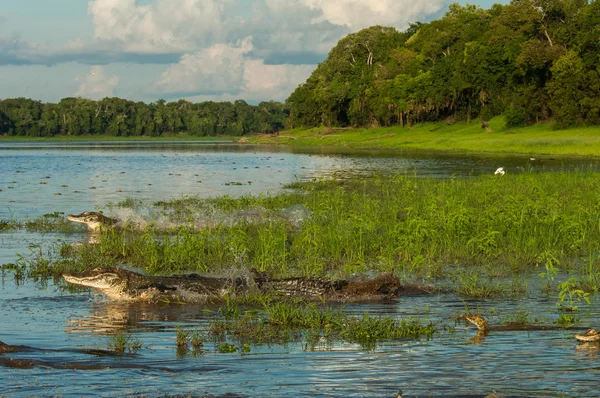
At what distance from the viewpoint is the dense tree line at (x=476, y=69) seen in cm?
5922

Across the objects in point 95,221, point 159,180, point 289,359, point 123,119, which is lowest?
point 289,359

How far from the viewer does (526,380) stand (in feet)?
23.1

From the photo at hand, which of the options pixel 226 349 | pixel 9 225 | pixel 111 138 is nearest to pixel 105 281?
pixel 226 349

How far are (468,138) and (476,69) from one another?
351 inches

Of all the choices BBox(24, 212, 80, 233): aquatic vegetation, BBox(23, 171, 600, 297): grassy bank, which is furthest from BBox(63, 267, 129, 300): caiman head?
BBox(24, 212, 80, 233): aquatic vegetation

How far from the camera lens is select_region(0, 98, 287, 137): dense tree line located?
525ft

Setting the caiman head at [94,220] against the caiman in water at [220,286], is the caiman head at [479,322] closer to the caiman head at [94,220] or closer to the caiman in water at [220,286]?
the caiman in water at [220,286]

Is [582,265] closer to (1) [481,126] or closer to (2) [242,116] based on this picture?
(1) [481,126]

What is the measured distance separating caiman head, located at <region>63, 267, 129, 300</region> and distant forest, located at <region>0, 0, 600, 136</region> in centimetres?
5166

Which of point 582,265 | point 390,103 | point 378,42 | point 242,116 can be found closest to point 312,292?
point 582,265

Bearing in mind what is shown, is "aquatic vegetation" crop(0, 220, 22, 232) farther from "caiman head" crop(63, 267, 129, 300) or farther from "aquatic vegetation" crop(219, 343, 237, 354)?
"aquatic vegetation" crop(219, 343, 237, 354)

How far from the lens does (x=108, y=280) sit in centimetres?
1125

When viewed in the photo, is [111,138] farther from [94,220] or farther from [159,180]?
[94,220]

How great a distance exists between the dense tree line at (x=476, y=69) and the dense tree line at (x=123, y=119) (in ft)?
226
